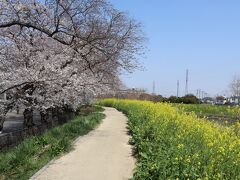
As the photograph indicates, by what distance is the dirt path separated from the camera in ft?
32.3

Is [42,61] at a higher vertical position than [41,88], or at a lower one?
higher

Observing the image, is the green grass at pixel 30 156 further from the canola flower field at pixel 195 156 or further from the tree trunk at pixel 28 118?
the tree trunk at pixel 28 118

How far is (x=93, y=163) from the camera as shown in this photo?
1128 cm

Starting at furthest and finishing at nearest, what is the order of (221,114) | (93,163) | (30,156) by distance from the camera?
(221,114) → (30,156) → (93,163)

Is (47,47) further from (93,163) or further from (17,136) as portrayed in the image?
(93,163)

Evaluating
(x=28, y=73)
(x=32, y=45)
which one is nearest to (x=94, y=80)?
(x=32, y=45)

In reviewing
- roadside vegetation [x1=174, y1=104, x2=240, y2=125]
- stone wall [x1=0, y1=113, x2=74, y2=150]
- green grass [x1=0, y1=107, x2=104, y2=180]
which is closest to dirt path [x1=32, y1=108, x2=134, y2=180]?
green grass [x1=0, y1=107, x2=104, y2=180]

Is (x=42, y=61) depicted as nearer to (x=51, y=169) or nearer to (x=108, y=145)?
(x=108, y=145)

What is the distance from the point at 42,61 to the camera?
19.4 meters

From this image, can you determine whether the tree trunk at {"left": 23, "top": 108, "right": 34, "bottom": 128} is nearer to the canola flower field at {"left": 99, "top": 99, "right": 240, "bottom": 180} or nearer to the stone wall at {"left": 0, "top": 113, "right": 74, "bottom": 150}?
the stone wall at {"left": 0, "top": 113, "right": 74, "bottom": 150}

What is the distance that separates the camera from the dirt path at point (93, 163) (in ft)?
32.3

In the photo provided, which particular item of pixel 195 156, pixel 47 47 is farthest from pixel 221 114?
pixel 195 156

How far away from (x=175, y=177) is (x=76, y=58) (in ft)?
53.4

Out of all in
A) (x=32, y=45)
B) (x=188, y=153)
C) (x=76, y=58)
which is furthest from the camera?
(x=76, y=58)
